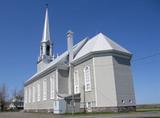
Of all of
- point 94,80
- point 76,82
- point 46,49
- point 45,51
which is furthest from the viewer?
point 46,49

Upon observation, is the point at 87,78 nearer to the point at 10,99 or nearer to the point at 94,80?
the point at 94,80

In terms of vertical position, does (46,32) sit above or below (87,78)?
above

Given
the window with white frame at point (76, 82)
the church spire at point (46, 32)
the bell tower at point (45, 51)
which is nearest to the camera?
the window with white frame at point (76, 82)

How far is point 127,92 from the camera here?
32.6m

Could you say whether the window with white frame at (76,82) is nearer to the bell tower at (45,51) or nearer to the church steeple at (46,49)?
the bell tower at (45,51)

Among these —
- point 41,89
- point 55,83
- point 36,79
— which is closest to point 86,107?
point 55,83

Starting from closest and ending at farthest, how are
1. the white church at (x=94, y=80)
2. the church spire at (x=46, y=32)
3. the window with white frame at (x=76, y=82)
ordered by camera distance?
1. the white church at (x=94, y=80)
2. the window with white frame at (x=76, y=82)
3. the church spire at (x=46, y=32)

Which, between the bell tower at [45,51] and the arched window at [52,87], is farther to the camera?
the bell tower at [45,51]

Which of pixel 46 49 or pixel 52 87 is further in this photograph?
pixel 46 49

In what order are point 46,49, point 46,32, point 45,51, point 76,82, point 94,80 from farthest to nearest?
point 46,32
point 46,49
point 45,51
point 76,82
point 94,80

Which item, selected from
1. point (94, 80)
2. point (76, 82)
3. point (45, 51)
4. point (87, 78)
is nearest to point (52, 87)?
point (76, 82)

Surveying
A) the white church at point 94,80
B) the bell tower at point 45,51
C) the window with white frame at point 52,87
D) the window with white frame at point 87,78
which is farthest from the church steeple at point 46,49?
the window with white frame at point 87,78

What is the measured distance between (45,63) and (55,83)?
17399 millimetres

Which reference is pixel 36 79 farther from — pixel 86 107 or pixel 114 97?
pixel 114 97
